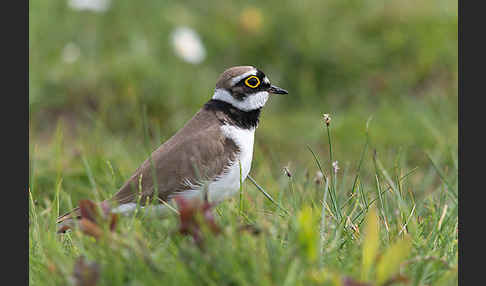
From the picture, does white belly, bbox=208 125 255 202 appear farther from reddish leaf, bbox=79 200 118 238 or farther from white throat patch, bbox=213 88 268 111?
reddish leaf, bbox=79 200 118 238

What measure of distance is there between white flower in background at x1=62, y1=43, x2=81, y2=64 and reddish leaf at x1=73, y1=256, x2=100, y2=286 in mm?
5205

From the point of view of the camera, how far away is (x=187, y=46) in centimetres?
792

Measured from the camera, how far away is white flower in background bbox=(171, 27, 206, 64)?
7.85 metres

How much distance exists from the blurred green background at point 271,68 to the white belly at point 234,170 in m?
2.42

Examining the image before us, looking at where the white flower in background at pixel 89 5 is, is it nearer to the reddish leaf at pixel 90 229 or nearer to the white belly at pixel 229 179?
the white belly at pixel 229 179

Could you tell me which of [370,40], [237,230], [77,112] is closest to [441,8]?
[370,40]

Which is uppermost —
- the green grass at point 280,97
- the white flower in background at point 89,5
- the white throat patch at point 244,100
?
the white flower in background at point 89,5

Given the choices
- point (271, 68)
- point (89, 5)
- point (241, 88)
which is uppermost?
point (89, 5)

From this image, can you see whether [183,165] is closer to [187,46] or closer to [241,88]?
[241,88]

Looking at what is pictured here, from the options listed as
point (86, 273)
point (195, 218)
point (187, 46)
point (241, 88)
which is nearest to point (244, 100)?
point (241, 88)

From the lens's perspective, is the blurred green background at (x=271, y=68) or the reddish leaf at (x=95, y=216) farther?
the blurred green background at (x=271, y=68)

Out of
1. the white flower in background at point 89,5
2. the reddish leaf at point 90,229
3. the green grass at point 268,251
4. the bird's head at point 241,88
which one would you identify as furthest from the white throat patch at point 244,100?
the white flower in background at point 89,5

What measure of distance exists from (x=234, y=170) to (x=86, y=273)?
56.5 inches

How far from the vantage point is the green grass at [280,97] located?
4.46 m
